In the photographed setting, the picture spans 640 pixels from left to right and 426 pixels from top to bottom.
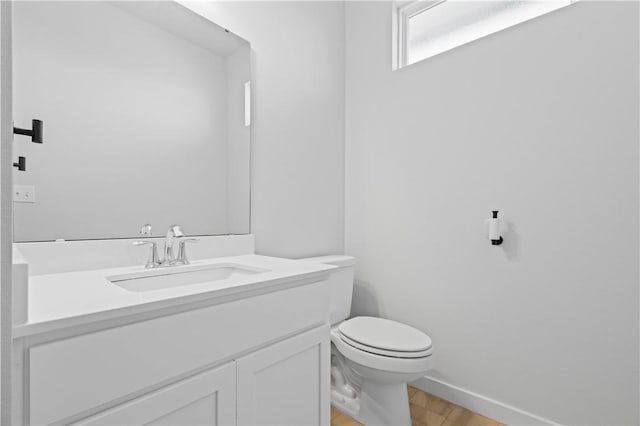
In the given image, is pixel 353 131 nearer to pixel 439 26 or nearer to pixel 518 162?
pixel 439 26

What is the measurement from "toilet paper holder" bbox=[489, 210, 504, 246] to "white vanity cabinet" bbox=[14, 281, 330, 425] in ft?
2.84

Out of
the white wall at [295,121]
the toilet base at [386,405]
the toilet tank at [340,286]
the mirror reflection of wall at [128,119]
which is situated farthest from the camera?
the toilet tank at [340,286]

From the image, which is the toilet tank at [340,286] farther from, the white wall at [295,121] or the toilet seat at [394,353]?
the toilet seat at [394,353]

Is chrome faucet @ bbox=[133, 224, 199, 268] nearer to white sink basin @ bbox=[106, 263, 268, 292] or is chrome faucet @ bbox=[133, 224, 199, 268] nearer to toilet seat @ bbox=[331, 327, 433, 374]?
white sink basin @ bbox=[106, 263, 268, 292]

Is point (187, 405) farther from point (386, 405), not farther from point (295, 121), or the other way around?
point (295, 121)

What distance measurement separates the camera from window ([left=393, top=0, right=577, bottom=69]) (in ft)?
5.18

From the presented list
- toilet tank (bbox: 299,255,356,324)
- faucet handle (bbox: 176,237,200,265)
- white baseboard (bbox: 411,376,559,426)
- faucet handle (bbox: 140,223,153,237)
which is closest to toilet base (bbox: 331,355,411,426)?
toilet tank (bbox: 299,255,356,324)

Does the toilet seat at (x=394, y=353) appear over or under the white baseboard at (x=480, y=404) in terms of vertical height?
over

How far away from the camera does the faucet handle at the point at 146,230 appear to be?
1210 mm

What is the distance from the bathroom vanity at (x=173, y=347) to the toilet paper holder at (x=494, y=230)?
0.85 metres

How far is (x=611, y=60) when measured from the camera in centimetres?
127

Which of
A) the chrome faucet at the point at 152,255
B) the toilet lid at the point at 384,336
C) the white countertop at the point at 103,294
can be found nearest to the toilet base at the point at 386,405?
the toilet lid at the point at 384,336

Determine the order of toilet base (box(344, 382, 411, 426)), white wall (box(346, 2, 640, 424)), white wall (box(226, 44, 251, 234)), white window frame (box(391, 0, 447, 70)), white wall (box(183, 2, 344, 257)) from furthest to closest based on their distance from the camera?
white window frame (box(391, 0, 447, 70))
white wall (box(183, 2, 344, 257))
white wall (box(226, 44, 251, 234))
toilet base (box(344, 382, 411, 426))
white wall (box(346, 2, 640, 424))

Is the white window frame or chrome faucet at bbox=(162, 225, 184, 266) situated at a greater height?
the white window frame
